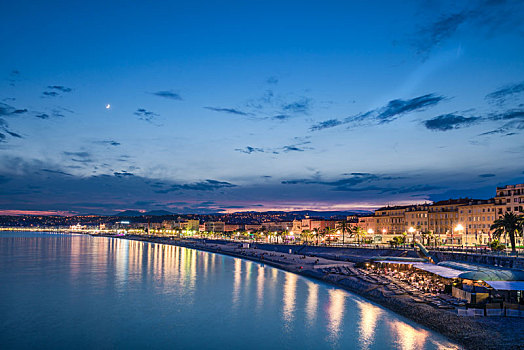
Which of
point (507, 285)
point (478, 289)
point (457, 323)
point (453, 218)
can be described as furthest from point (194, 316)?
point (453, 218)

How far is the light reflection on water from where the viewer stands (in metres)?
28.3

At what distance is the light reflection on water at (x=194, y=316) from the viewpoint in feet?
92.8

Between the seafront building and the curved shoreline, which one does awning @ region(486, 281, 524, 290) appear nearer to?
the curved shoreline

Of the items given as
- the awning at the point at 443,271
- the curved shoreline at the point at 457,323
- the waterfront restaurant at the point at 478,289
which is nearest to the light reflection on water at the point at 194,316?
the curved shoreline at the point at 457,323

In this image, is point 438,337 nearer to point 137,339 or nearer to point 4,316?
point 137,339

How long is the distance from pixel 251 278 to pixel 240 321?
2741 centimetres

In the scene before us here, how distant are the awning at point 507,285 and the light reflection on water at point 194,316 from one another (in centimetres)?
600

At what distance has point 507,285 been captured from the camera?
2925cm

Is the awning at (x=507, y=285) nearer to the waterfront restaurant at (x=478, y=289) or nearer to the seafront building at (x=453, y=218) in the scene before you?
the waterfront restaurant at (x=478, y=289)

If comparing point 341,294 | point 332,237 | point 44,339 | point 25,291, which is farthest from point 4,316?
point 332,237

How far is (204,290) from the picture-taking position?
5009 centimetres

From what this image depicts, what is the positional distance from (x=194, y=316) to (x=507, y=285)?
80.3ft

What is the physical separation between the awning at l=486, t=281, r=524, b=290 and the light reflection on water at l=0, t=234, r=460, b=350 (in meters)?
6.00

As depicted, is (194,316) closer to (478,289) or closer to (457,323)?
(457,323)
